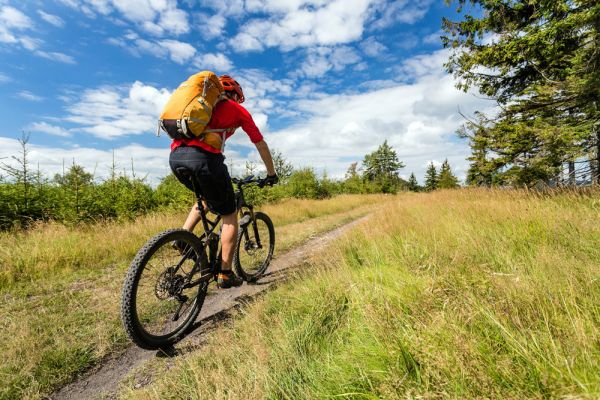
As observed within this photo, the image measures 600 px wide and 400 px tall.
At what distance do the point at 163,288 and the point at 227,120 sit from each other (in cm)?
185

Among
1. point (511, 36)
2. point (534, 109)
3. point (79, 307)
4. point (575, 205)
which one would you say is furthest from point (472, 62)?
point (79, 307)

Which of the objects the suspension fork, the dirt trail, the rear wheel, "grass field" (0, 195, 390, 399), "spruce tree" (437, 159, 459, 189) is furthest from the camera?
"spruce tree" (437, 159, 459, 189)

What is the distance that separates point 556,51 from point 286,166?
77.7 ft

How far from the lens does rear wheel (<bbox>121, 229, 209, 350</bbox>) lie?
7.45 feet

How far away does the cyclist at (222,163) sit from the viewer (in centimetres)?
271

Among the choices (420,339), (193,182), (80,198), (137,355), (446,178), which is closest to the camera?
(420,339)

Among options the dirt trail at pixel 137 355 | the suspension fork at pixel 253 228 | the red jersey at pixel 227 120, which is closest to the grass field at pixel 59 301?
the dirt trail at pixel 137 355

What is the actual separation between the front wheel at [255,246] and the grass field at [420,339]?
3.99 feet

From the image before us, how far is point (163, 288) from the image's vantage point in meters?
2.64

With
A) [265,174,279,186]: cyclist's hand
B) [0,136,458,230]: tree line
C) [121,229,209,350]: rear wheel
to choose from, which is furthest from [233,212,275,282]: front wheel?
[0,136,458,230]: tree line

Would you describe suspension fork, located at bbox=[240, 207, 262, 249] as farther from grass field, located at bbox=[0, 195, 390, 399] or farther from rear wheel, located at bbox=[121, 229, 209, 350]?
grass field, located at bbox=[0, 195, 390, 399]

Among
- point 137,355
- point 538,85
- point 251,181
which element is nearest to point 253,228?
point 251,181

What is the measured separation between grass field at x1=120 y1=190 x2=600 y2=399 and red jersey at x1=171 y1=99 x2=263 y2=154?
181 cm

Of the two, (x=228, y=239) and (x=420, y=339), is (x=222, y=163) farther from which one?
(x=420, y=339)
